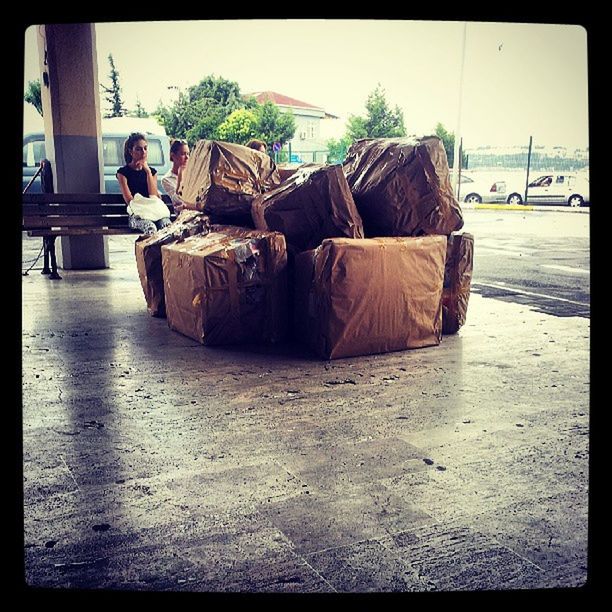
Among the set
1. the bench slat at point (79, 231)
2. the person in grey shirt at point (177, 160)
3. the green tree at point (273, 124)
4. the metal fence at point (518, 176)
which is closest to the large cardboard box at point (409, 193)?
the person in grey shirt at point (177, 160)

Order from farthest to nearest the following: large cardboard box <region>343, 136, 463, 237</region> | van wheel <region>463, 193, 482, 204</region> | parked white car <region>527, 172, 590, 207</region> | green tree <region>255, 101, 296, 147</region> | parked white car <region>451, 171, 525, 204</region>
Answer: green tree <region>255, 101, 296, 147</region> → van wheel <region>463, 193, 482, 204</region> → parked white car <region>451, 171, 525, 204</region> → parked white car <region>527, 172, 590, 207</region> → large cardboard box <region>343, 136, 463, 237</region>

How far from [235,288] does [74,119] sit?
4223 mm

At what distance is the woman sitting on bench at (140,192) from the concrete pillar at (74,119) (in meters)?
1.11

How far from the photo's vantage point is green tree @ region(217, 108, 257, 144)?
29.2 m

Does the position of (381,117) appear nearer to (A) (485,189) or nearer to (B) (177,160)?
(A) (485,189)

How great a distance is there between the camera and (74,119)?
6.92 metres

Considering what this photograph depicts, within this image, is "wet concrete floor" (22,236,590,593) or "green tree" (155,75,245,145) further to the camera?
"green tree" (155,75,245,145)

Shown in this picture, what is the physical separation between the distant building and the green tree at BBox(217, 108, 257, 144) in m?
4.25

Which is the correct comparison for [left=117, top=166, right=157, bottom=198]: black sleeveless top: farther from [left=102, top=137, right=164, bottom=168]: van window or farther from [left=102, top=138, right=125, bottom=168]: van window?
[left=102, top=138, right=125, bottom=168]: van window

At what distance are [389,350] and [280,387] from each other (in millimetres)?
862

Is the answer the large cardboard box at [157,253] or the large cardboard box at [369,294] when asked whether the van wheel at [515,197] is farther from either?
the large cardboard box at [369,294]

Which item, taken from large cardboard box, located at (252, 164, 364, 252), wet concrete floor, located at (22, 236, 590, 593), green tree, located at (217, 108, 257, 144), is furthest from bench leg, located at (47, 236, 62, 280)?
green tree, located at (217, 108, 257, 144)

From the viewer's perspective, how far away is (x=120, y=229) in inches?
244
